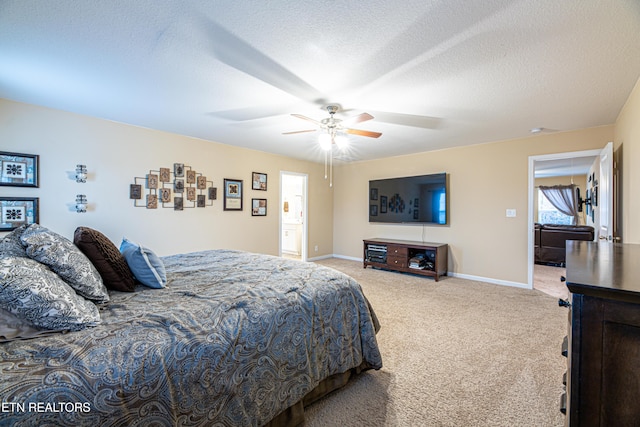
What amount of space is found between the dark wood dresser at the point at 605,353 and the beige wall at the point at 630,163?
2.40 m

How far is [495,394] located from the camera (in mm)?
1842

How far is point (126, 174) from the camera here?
3.79 metres

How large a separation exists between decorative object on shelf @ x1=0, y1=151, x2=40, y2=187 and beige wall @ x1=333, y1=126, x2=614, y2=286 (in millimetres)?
5387

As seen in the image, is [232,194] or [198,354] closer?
[198,354]

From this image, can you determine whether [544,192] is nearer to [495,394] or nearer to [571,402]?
[495,394]

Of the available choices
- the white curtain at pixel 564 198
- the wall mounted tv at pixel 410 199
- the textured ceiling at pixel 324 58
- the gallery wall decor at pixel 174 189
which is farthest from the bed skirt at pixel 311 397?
the white curtain at pixel 564 198

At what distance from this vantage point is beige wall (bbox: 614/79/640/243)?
2482mm

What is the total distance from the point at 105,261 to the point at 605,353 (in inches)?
90.0

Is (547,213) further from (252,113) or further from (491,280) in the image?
(252,113)

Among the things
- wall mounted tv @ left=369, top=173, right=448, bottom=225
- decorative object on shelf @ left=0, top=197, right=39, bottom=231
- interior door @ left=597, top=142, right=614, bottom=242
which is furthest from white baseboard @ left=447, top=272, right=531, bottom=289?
decorative object on shelf @ left=0, top=197, right=39, bottom=231

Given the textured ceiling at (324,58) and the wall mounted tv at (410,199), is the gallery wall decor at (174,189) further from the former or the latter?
the wall mounted tv at (410,199)

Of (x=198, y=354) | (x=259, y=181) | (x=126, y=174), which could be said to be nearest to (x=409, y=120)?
(x=259, y=181)

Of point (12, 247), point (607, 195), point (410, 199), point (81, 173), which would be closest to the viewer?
point (12, 247)

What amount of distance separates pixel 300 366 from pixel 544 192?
1058cm
